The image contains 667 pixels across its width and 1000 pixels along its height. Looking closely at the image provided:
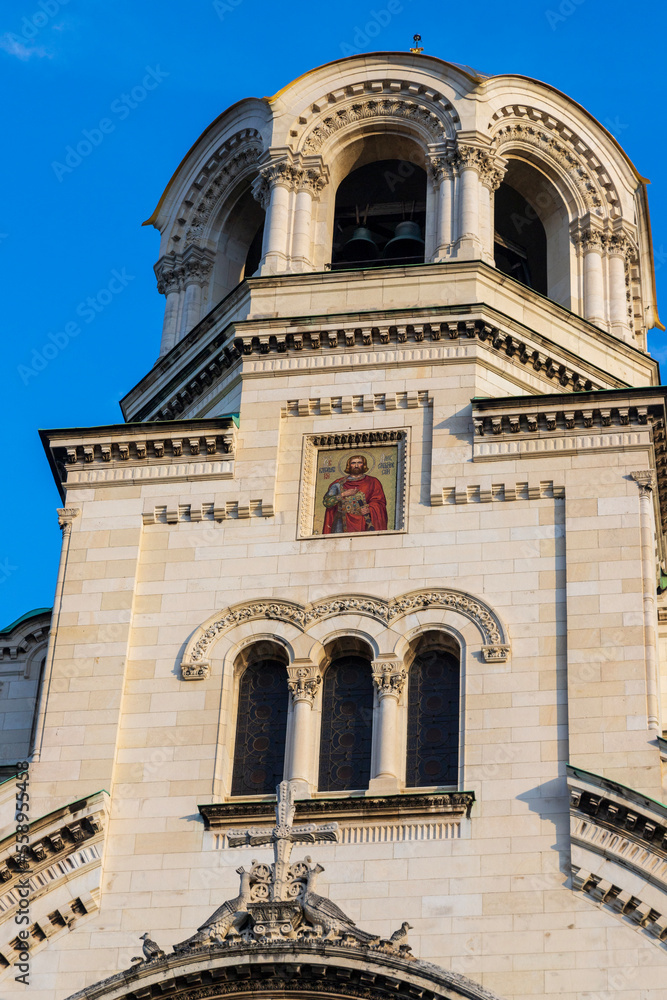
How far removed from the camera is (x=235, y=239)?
138 feet

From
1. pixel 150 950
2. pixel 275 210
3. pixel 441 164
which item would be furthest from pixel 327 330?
pixel 150 950

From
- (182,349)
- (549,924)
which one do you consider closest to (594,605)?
(549,924)

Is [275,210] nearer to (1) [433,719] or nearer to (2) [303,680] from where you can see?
(2) [303,680]

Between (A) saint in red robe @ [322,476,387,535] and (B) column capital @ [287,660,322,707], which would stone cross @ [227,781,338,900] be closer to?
(B) column capital @ [287,660,322,707]

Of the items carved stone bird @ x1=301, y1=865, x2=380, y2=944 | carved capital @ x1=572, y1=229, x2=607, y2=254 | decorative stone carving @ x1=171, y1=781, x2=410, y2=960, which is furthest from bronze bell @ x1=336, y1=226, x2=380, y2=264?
carved stone bird @ x1=301, y1=865, x2=380, y2=944

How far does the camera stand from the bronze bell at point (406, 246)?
4022 centimetres

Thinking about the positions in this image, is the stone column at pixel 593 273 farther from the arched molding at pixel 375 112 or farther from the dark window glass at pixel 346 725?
the dark window glass at pixel 346 725

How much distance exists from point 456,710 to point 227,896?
4531 mm

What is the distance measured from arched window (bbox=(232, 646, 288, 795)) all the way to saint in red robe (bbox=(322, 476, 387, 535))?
8.02 ft

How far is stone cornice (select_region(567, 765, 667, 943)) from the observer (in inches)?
1166

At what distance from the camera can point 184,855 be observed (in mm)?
31016

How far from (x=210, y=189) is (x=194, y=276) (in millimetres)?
1850

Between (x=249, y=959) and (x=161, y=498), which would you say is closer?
(x=249, y=959)

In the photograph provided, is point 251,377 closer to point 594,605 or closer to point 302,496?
point 302,496
